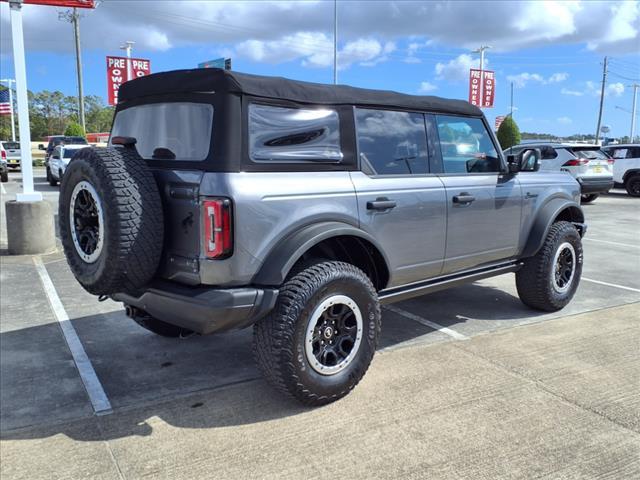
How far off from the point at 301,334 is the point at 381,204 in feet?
3.45

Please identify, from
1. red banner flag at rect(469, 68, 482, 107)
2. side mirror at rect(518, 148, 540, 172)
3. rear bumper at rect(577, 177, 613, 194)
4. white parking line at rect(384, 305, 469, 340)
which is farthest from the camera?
red banner flag at rect(469, 68, 482, 107)

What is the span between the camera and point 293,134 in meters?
3.44

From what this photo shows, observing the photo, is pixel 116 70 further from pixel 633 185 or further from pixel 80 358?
pixel 633 185

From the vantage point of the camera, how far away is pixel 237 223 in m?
3.00

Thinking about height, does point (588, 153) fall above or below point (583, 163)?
above

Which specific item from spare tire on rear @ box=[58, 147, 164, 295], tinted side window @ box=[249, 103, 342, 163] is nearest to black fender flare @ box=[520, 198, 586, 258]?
tinted side window @ box=[249, 103, 342, 163]

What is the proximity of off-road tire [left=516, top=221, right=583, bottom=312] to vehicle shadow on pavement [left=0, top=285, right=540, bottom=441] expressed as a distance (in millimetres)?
211

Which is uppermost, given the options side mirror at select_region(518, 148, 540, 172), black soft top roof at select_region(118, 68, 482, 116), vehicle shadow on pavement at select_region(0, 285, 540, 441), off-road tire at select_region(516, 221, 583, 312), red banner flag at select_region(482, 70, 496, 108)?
red banner flag at select_region(482, 70, 496, 108)

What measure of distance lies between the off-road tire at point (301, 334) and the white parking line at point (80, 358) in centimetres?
107

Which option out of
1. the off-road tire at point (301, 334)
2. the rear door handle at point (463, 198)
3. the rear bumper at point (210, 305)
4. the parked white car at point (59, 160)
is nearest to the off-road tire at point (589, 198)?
the rear door handle at point (463, 198)

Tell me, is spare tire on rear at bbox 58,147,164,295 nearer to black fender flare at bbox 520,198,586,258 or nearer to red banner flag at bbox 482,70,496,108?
black fender flare at bbox 520,198,586,258

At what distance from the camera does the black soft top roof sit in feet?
10.3

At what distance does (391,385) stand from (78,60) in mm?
39308

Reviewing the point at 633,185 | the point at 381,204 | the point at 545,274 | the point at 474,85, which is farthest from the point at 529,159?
the point at 474,85
